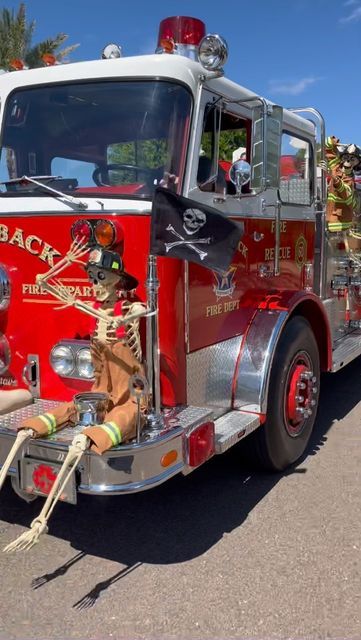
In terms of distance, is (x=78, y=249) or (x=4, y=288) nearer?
→ (x=78, y=249)

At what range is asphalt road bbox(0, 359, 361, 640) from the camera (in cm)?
258

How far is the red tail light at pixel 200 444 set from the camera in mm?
2859

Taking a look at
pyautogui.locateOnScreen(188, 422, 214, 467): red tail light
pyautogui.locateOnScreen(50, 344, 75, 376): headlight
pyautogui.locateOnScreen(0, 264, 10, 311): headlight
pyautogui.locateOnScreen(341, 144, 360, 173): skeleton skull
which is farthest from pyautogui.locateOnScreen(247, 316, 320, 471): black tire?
pyautogui.locateOnScreen(341, 144, 360, 173): skeleton skull

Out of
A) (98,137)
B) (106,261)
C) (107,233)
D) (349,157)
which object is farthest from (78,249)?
(349,157)

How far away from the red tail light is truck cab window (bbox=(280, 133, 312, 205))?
1.90 meters

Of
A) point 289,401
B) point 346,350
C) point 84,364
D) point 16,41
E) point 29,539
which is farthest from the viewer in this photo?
point 16,41

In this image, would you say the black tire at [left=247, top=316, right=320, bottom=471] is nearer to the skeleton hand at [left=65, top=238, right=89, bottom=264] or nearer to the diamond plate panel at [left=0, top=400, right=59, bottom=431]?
the diamond plate panel at [left=0, top=400, right=59, bottom=431]

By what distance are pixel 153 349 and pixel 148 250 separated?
1.58ft

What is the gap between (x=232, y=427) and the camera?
130 inches

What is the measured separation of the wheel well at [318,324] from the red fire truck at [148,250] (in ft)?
1.21

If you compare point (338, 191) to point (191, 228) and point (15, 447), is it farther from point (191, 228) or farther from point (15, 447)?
point (15, 447)

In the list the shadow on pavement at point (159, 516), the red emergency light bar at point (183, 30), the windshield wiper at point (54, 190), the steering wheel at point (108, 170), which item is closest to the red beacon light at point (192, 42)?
the red emergency light bar at point (183, 30)

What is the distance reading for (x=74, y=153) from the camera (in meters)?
3.46

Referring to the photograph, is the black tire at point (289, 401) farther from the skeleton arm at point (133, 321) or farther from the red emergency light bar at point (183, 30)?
the red emergency light bar at point (183, 30)
